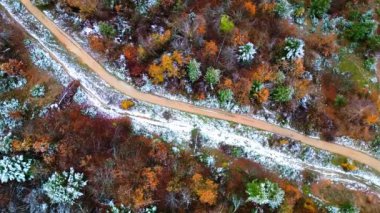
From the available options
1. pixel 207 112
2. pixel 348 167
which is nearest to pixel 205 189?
pixel 207 112

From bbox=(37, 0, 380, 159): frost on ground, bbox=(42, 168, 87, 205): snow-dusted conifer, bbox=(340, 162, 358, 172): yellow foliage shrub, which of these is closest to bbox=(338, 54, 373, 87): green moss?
bbox=(37, 0, 380, 159): frost on ground

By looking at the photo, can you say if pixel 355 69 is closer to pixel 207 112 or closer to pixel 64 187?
pixel 207 112

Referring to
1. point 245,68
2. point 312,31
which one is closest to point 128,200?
point 245,68

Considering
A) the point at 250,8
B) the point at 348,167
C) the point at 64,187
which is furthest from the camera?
the point at 250,8

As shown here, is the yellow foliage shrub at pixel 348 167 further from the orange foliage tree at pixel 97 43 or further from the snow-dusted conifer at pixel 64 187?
the orange foliage tree at pixel 97 43

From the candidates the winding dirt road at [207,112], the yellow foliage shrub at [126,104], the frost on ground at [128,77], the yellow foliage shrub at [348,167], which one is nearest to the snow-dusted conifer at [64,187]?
the yellow foliage shrub at [126,104]

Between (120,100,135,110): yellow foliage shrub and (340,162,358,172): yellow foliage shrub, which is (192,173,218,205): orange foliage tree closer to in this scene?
(120,100,135,110): yellow foliage shrub
